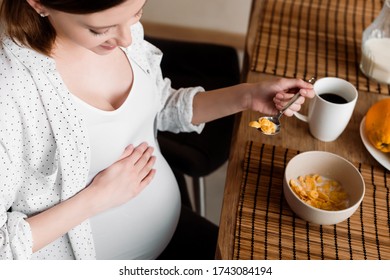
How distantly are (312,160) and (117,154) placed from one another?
14.1 inches

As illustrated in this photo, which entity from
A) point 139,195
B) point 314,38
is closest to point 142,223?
point 139,195

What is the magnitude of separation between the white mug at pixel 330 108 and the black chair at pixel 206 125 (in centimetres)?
39

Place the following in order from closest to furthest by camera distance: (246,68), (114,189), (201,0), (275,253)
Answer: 1. (275,253)
2. (114,189)
3. (246,68)
4. (201,0)

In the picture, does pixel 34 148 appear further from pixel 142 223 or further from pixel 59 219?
pixel 142 223

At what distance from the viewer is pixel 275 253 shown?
2.87ft

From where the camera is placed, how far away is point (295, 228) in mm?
909

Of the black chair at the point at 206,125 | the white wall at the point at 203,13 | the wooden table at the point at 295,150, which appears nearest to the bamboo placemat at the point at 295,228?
the wooden table at the point at 295,150

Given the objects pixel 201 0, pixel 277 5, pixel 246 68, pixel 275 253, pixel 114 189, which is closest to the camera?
pixel 275 253

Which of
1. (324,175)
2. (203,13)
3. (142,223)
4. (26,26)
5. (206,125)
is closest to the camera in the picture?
(26,26)

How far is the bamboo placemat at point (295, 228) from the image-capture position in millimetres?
881

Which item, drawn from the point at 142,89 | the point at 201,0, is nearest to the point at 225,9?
the point at 201,0

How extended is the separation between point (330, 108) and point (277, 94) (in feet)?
0.33
